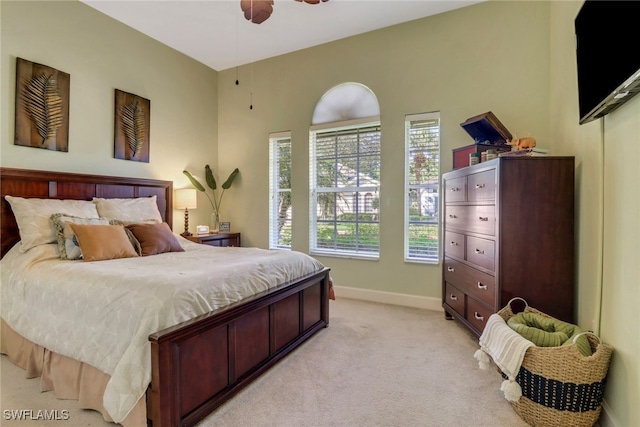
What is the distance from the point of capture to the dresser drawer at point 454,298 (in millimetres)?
2752

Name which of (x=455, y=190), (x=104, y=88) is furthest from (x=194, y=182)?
(x=455, y=190)

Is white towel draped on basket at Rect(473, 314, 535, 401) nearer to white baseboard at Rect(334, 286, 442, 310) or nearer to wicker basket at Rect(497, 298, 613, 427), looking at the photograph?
wicker basket at Rect(497, 298, 613, 427)

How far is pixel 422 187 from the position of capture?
3527 mm

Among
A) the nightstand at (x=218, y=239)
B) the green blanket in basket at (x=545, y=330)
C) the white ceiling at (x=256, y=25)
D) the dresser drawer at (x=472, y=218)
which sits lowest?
the green blanket in basket at (x=545, y=330)

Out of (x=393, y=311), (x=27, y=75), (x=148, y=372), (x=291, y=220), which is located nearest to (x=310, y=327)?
(x=393, y=311)

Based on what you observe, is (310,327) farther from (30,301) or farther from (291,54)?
(291,54)

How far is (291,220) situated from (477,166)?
8.38 feet

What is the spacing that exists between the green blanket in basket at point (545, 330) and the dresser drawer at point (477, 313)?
30 cm

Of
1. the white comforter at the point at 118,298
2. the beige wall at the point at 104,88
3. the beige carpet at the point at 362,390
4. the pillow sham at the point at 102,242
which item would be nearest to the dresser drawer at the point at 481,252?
the beige carpet at the point at 362,390

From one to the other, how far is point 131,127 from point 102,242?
1789 mm

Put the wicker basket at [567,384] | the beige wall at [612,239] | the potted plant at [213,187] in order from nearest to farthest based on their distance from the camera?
the beige wall at [612,239] → the wicker basket at [567,384] → the potted plant at [213,187]

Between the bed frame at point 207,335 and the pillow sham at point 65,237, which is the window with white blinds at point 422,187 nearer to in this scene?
the bed frame at point 207,335

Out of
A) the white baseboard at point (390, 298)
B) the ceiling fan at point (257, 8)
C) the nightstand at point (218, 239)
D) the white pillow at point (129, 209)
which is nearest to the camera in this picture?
the ceiling fan at point (257, 8)

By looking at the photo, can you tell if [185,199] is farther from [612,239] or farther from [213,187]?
[612,239]
